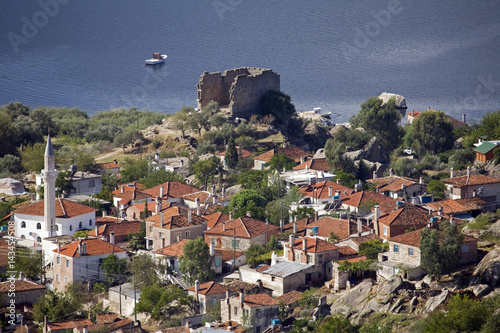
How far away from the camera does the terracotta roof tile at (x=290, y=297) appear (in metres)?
37.7

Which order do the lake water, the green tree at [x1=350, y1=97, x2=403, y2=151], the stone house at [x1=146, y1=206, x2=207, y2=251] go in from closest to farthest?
the stone house at [x1=146, y1=206, x2=207, y2=251], the green tree at [x1=350, y1=97, x2=403, y2=151], the lake water

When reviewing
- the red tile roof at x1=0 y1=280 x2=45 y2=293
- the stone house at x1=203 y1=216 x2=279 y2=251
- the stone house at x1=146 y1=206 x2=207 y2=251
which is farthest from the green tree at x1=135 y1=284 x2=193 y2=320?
the stone house at x1=146 y1=206 x2=207 y2=251

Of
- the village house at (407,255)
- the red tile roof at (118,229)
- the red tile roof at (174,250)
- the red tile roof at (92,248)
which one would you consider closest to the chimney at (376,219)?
the village house at (407,255)

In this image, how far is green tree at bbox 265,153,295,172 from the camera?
204 feet

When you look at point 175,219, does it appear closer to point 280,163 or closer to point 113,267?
point 113,267

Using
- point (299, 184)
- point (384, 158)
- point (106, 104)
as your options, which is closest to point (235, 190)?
point (299, 184)

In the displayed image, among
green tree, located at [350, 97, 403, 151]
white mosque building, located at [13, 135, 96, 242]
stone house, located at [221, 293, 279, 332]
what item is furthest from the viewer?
green tree, located at [350, 97, 403, 151]

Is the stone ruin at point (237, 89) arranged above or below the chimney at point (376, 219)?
above

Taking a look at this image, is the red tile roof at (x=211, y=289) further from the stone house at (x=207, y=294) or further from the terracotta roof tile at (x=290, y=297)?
the terracotta roof tile at (x=290, y=297)

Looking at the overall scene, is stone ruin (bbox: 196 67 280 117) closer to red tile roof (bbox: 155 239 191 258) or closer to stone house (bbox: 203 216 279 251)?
stone house (bbox: 203 216 279 251)

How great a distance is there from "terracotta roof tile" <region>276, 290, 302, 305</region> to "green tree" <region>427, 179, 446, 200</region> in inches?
659

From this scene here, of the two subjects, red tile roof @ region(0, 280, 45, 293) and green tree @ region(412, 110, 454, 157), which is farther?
green tree @ region(412, 110, 454, 157)

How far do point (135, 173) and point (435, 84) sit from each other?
5858cm

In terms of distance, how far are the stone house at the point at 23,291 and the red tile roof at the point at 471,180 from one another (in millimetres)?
23636
